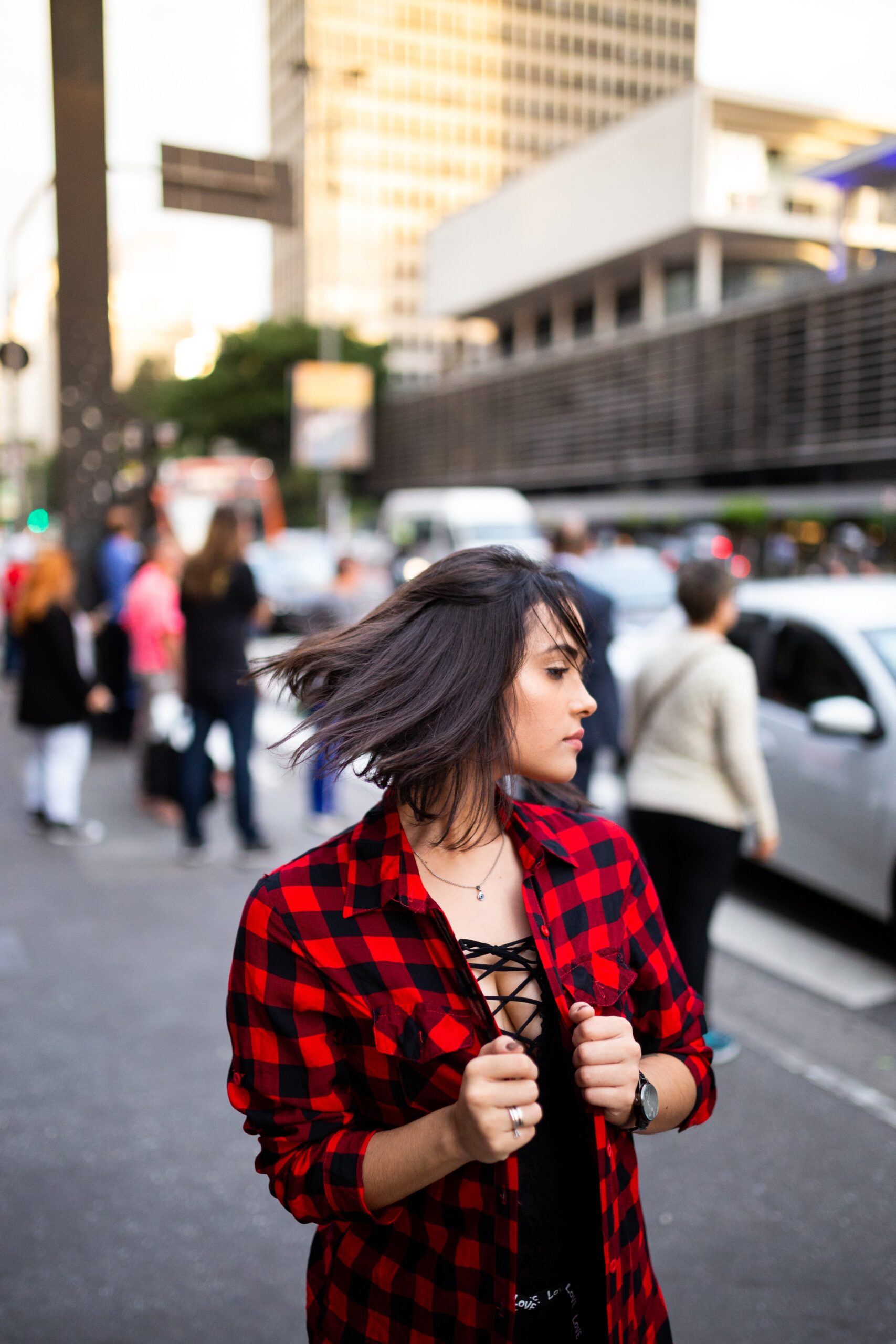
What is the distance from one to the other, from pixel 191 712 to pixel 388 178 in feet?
372

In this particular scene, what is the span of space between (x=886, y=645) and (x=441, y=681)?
4432 millimetres

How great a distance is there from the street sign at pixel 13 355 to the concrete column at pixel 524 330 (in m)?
45.6

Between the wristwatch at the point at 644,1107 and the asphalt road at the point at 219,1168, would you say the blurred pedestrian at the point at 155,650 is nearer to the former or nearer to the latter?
the asphalt road at the point at 219,1168

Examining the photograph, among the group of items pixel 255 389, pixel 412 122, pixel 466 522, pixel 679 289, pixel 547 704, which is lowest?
pixel 547 704

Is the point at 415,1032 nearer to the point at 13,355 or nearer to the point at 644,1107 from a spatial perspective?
the point at 644,1107

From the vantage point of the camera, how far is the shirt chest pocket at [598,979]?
1.48m

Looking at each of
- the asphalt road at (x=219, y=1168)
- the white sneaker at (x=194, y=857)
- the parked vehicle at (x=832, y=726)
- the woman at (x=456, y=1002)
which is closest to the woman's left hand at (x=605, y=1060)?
the woman at (x=456, y=1002)

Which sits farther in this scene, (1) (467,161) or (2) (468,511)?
(1) (467,161)

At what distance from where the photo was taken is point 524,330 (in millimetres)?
55875

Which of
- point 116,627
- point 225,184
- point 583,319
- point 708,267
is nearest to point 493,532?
point 116,627

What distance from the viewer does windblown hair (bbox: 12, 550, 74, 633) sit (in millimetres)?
6965

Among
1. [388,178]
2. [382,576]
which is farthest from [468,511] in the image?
[388,178]

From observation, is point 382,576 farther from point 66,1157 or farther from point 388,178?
point 388,178

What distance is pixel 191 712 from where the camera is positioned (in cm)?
659
